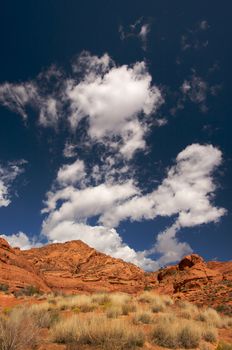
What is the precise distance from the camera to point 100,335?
902 centimetres

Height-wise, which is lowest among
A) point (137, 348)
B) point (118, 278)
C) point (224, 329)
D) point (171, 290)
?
point (137, 348)

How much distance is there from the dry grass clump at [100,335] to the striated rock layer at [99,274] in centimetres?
2348

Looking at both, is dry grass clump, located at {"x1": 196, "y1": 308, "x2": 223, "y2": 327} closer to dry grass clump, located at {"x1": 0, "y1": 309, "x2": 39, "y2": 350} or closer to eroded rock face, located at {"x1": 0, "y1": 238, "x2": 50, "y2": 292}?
dry grass clump, located at {"x1": 0, "y1": 309, "x2": 39, "y2": 350}

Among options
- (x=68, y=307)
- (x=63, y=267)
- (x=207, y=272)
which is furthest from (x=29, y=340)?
(x=63, y=267)

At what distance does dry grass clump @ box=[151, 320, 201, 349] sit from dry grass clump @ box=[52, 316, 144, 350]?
36.4 inches

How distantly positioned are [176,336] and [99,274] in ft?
223

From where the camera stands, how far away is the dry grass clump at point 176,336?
9914 millimetres

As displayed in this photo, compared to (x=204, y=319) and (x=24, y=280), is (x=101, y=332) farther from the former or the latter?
(x=24, y=280)

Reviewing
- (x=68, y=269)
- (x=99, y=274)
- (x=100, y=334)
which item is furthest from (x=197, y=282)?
(x=100, y=334)

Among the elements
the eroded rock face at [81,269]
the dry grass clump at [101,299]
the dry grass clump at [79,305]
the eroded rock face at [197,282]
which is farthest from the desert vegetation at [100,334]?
the eroded rock face at [81,269]

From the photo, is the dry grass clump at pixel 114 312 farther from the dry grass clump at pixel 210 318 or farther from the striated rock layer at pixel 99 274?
the striated rock layer at pixel 99 274

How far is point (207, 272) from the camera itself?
5331 centimetres

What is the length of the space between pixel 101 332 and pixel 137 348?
1028 millimetres

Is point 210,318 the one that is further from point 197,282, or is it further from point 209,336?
point 197,282
